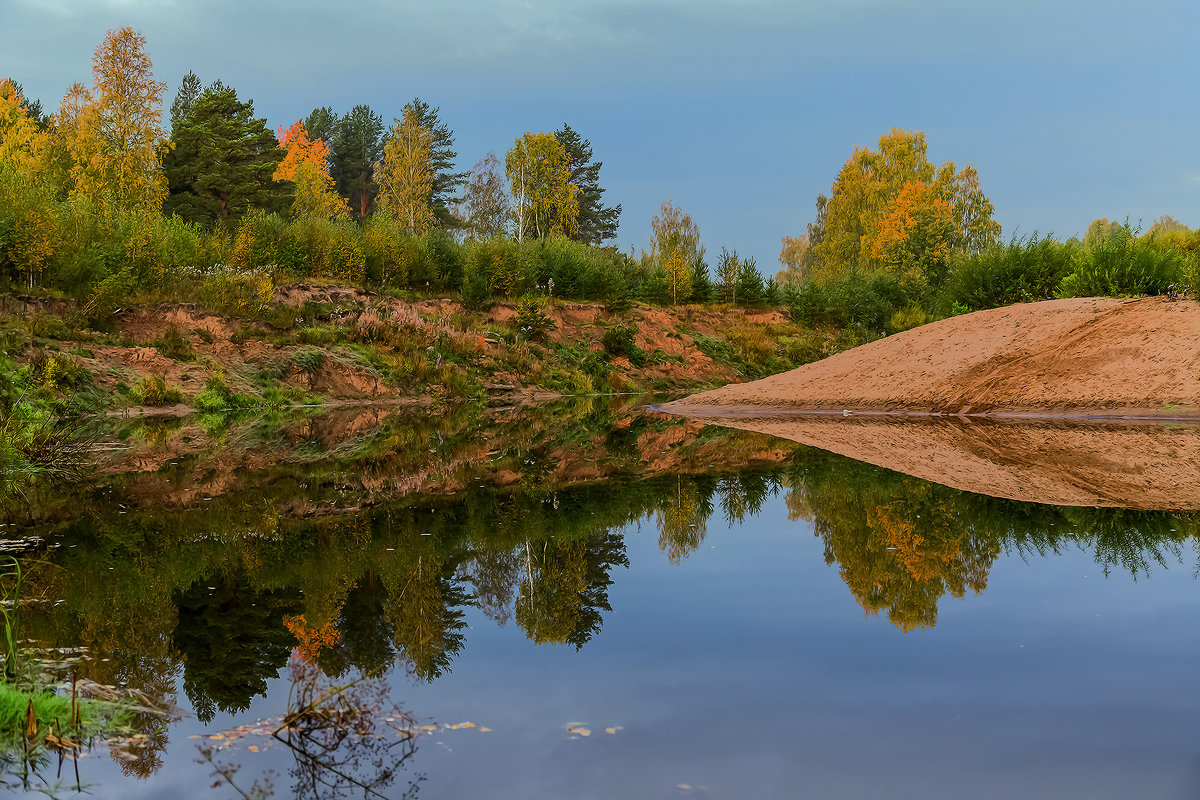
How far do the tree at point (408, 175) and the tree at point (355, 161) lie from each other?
1552 cm

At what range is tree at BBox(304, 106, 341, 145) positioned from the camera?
73812mm

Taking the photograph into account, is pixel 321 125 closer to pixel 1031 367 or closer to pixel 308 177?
pixel 308 177

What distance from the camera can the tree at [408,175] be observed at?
5184cm

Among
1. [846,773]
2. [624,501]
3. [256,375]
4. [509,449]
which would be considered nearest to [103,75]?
[256,375]

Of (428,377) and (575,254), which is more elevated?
(575,254)

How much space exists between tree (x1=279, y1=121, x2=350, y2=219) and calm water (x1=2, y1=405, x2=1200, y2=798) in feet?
135

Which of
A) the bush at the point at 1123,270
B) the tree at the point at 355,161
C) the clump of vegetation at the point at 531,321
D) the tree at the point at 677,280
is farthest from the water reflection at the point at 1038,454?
the tree at the point at 355,161

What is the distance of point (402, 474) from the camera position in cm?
1040

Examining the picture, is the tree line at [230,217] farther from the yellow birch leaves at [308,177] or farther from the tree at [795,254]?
the tree at [795,254]

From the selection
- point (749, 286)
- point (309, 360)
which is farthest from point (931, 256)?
point (309, 360)

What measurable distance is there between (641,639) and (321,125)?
259ft

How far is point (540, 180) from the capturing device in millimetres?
51062

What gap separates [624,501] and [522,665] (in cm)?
459

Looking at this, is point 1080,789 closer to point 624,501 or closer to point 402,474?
point 624,501
